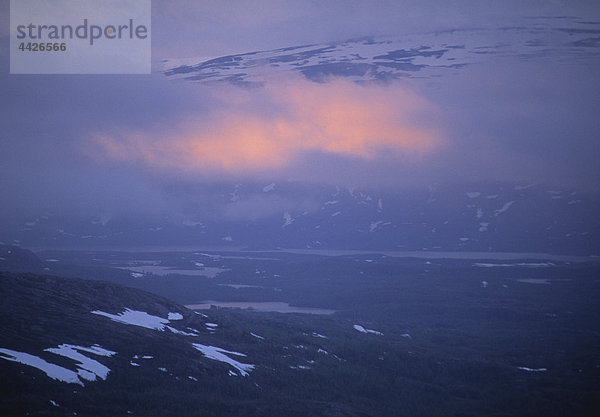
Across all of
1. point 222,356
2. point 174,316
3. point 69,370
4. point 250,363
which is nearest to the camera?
point 69,370

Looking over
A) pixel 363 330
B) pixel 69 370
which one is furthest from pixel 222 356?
pixel 363 330

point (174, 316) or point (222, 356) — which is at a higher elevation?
point (174, 316)

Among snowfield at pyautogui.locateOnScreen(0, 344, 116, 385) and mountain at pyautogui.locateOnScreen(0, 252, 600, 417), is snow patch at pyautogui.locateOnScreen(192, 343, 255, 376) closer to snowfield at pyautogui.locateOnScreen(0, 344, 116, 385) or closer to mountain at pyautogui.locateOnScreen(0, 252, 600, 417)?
mountain at pyautogui.locateOnScreen(0, 252, 600, 417)

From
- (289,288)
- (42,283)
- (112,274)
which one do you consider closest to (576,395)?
(42,283)

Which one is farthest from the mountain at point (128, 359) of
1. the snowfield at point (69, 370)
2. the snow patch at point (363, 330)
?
the snow patch at point (363, 330)

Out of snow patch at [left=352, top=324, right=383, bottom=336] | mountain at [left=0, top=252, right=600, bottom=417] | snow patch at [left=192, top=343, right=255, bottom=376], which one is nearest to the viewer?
mountain at [left=0, top=252, right=600, bottom=417]

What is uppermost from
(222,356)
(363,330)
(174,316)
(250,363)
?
(174,316)

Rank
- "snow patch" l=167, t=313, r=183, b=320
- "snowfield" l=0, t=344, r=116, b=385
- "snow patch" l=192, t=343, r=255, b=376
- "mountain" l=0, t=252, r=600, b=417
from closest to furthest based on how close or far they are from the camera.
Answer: "snowfield" l=0, t=344, r=116, b=385 → "mountain" l=0, t=252, r=600, b=417 → "snow patch" l=192, t=343, r=255, b=376 → "snow patch" l=167, t=313, r=183, b=320

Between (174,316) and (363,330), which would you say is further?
(363,330)

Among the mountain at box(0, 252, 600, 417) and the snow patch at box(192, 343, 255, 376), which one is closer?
the mountain at box(0, 252, 600, 417)

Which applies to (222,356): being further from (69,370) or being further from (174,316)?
(69,370)

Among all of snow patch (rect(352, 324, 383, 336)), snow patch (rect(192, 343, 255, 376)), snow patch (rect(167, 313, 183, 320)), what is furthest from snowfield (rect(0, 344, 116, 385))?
snow patch (rect(352, 324, 383, 336))
